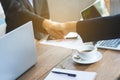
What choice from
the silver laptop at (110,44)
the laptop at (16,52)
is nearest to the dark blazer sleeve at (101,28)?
the silver laptop at (110,44)

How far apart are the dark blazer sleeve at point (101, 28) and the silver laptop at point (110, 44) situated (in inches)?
2.6

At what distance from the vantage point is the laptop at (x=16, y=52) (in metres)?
0.95

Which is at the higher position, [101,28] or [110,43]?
[101,28]

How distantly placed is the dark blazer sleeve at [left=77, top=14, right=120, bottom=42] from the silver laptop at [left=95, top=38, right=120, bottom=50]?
0.07 meters

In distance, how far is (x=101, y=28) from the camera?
1.20m

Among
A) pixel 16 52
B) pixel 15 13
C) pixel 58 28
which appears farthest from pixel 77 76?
pixel 15 13

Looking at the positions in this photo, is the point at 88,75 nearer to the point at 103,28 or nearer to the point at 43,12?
the point at 103,28

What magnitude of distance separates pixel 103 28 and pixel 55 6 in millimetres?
1210

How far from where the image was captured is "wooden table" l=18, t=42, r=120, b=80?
1.01 metres

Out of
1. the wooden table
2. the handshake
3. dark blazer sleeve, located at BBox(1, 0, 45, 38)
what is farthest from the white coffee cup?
dark blazer sleeve, located at BBox(1, 0, 45, 38)

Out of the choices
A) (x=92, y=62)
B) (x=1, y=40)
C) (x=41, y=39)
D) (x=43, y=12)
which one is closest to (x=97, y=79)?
(x=92, y=62)

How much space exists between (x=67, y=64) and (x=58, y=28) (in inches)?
14.1

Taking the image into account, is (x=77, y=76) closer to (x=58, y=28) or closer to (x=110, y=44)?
(x=110, y=44)

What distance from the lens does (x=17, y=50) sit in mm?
1017
